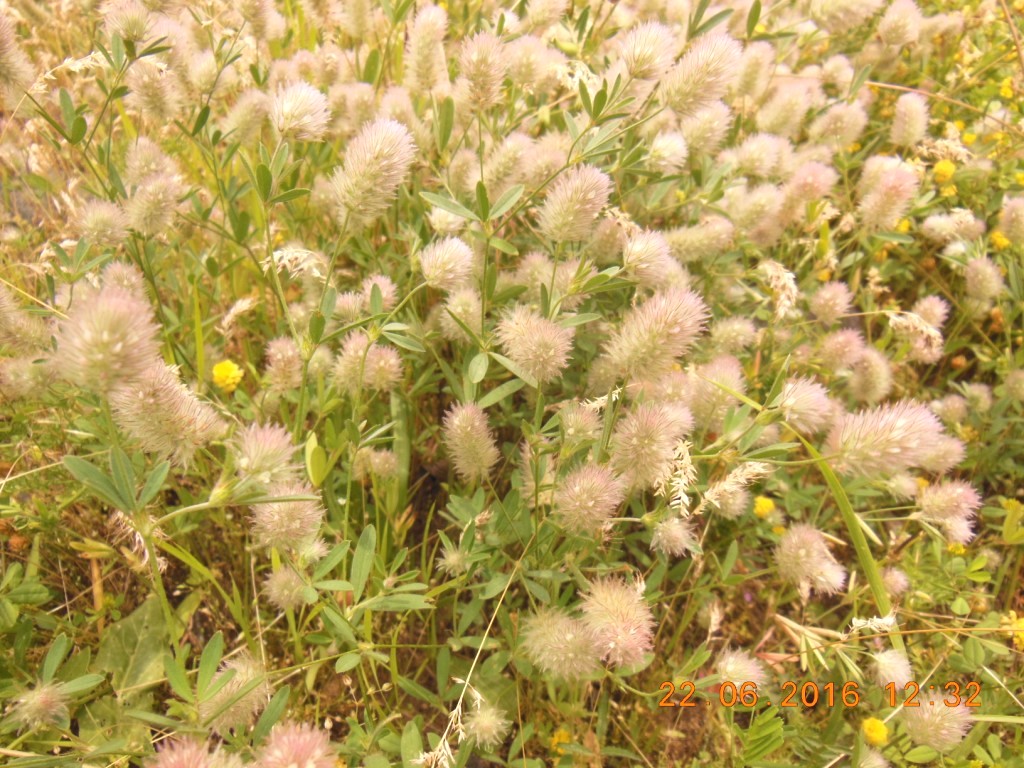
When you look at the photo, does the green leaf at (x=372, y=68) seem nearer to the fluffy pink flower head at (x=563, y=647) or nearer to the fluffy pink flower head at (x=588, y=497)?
the fluffy pink flower head at (x=588, y=497)

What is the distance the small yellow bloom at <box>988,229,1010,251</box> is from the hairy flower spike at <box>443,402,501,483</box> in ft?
6.91

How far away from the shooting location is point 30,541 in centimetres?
173

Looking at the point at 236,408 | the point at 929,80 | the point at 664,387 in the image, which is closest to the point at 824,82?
the point at 929,80

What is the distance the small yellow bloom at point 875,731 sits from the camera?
1.52 m

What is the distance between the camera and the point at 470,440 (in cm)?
151

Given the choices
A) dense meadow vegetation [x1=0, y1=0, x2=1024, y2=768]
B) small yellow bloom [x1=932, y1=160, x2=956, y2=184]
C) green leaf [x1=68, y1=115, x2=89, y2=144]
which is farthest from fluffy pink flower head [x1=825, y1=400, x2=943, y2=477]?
green leaf [x1=68, y1=115, x2=89, y2=144]

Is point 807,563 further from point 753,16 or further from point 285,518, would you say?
point 753,16

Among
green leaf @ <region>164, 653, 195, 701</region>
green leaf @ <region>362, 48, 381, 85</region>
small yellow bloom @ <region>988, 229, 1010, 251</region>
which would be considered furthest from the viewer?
small yellow bloom @ <region>988, 229, 1010, 251</region>

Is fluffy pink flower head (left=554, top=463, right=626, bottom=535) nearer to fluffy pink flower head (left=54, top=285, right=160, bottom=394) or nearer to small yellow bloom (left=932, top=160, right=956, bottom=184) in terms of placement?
fluffy pink flower head (left=54, top=285, right=160, bottom=394)

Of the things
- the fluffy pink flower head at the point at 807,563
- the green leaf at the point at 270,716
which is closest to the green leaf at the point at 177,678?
the green leaf at the point at 270,716

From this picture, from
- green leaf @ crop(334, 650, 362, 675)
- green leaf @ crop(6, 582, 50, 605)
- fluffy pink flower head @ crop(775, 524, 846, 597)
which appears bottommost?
green leaf @ crop(6, 582, 50, 605)

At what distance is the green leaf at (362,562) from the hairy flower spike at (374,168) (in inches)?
24.6

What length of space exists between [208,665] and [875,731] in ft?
4.45
